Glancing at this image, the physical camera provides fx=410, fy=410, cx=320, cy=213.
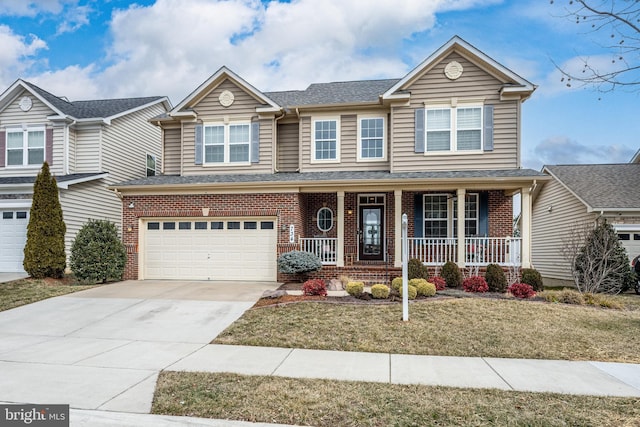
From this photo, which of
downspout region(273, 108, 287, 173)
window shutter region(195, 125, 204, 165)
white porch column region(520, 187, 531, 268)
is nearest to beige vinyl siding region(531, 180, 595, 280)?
white porch column region(520, 187, 531, 268)

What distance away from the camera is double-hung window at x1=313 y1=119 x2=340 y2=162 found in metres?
14.8

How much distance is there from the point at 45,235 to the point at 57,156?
473 centimetres

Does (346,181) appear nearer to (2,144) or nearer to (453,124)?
(453,124)

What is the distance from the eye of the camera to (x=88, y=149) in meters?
17.0

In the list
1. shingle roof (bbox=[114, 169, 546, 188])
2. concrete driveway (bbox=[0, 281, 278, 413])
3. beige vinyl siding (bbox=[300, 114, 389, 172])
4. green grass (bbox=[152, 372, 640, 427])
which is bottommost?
concrete driveway (bbox=[0, 281, 278, 413])

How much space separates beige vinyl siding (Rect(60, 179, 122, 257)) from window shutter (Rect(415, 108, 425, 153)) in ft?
41.6

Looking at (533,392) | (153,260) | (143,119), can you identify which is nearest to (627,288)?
(533,392)

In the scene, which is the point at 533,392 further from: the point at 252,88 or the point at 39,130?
the point at 39,130

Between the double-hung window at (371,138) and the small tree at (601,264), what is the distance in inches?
276

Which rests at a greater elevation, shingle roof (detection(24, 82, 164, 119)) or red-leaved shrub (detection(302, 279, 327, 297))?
shingle roof (detection(24, 82, 164, 119))

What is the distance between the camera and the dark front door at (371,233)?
14.9m

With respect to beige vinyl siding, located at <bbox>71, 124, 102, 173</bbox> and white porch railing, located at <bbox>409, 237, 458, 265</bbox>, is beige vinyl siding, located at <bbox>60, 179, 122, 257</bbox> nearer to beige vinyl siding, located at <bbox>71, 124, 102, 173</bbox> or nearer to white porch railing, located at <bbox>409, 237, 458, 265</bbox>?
beige vinyl siding, located at <bbox>71, 124, 102, 173</bbox>

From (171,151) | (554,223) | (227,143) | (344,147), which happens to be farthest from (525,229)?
(171,151)

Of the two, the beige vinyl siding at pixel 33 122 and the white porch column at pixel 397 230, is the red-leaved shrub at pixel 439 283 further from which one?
the beige vinyl siding at pixel 33 122
